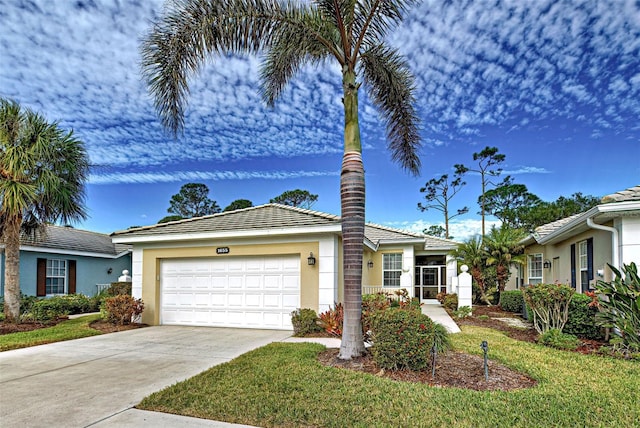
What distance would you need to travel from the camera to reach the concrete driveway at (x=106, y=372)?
4324mm

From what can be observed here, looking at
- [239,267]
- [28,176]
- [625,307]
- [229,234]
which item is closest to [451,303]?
[625,307]

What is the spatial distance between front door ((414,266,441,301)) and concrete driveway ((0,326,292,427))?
38.7 ft

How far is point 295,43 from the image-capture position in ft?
23.5

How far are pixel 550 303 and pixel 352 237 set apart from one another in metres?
5.24

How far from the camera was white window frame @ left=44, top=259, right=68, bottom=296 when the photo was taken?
1644 centimetres

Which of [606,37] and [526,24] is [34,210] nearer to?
[526,24]

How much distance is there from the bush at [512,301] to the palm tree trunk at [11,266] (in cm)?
1683

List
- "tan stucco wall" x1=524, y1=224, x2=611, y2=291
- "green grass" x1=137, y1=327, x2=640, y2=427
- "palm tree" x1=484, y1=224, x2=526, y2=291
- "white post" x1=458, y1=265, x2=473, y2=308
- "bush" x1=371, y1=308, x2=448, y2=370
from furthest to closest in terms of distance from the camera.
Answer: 1. "palm tree" x1=484, y1=224, x2=526, y2=291
2. "white post" x1=458, y1=265, x2=473, y2=308
3. "tan stucco wall" x1=524, y1=224, x2=611, y2=291
4. "bush" x1=371, y1=308, x2=448, y2=370
5. "green grass" x1=137, y1=327, x2=640, y2=427

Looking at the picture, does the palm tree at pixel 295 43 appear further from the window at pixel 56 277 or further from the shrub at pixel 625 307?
the window at pixel 56 277

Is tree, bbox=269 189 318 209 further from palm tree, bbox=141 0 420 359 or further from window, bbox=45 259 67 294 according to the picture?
palm tree, bbox=141 0 420 359

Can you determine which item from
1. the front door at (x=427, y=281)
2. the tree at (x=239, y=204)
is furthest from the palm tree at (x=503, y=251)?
the tree at (x=239, y=204)

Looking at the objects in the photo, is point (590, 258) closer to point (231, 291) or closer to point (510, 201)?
point (231, 291)

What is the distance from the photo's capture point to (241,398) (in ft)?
15.6

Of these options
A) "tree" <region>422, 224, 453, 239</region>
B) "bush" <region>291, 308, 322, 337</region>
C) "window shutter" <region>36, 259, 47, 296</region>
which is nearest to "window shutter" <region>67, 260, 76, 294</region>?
"window shutter" <region>36, 259, 47, 296</region>
